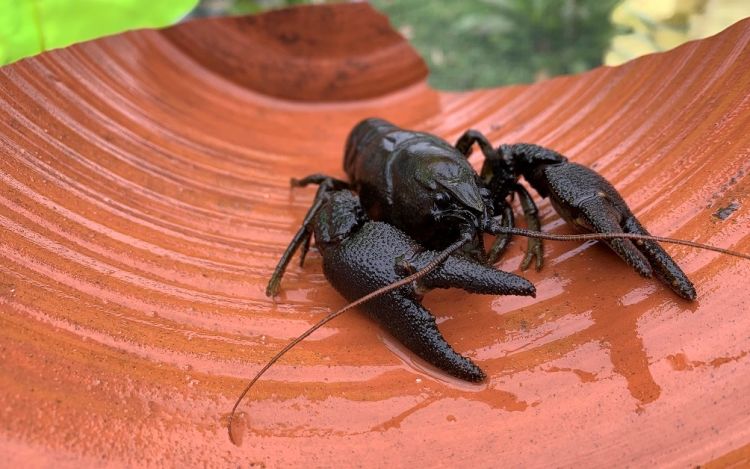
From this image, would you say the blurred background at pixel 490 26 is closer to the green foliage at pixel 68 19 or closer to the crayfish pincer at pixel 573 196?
the green foliage at pixel 68 19

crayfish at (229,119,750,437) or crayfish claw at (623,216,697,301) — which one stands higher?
crayfish claw at (623,216,697,301)

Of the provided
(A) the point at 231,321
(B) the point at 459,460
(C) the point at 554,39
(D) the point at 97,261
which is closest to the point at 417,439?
(B) the point at 459,460

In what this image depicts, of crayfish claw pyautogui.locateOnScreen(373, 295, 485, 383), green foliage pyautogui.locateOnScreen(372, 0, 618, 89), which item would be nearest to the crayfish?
crayfish claw pyautogui.locateOnScreen(373, 295, 485, 383)

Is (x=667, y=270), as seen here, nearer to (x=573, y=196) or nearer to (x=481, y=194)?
(x=573, y=196)

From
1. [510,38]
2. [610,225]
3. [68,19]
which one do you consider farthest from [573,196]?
[510,38]

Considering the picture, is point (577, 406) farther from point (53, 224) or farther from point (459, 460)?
point (53, 224)

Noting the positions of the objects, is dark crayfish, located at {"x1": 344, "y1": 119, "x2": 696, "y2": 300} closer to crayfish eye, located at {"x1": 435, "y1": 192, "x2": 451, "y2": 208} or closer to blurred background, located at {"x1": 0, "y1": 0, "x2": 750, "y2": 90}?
crayfish eye, located at {"x1": 435, "y1": 192, "x2": 451, "y2": 208}
